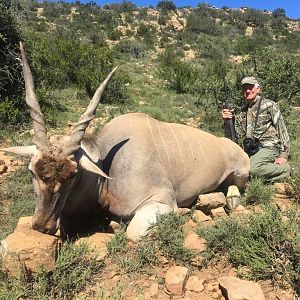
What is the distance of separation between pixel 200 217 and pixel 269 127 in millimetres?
2333

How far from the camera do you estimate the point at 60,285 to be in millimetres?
2863

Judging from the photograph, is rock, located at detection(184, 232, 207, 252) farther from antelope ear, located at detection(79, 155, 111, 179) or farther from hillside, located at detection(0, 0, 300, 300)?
antelope ear, located at detection(79, 155, 111, 179)

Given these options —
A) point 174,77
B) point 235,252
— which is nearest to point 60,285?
point 235,252

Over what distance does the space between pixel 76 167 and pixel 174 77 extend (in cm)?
1075

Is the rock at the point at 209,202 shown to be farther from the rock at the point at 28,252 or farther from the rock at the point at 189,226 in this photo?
the rock at the point at 28,252

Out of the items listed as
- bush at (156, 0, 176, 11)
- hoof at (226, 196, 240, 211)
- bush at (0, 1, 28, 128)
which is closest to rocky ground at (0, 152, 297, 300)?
hoof at (226, 196, 240, 211)

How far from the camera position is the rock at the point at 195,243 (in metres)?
3.39

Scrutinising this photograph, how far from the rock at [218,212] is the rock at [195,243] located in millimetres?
Answer: 927

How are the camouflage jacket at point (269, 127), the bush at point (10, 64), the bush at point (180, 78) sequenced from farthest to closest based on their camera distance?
the bush at point (180, 78) < the bush at point (10, 64) < the camouflage jacket at point (269, 127)

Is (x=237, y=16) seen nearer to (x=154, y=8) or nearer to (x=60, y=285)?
(x=154, y=8)

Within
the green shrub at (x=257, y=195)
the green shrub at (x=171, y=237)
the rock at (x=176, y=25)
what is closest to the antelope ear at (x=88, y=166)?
the green shrub at (x=171, y=237)

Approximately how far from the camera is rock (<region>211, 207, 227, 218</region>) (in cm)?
440

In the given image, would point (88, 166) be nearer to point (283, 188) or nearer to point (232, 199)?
point (232, 199)

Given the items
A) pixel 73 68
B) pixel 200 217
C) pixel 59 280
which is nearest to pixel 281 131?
pixel 200 217
